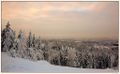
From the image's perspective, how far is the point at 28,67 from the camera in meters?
5.74

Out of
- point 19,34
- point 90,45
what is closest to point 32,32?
point 19,34

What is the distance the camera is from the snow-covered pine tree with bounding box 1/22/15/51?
5.73 m

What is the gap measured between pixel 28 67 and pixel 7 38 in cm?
30

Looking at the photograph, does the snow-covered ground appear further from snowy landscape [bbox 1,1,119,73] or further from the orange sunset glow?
the orange sunset glow

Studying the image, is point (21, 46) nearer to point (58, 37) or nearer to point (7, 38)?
point (7, 38)

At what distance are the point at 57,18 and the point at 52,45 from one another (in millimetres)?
227

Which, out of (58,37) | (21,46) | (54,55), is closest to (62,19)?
(58,37)

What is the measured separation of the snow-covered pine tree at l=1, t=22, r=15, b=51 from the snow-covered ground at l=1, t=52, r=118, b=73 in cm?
6

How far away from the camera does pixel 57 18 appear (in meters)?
5.74

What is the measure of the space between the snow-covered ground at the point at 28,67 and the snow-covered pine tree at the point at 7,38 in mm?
60

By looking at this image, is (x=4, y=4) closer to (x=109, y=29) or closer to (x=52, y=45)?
(x=52, y=45)

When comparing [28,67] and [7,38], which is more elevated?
[7,38]

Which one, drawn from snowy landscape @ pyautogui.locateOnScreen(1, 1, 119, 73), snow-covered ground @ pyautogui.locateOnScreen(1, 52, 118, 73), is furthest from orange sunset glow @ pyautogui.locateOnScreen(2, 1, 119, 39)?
snow-covered ground @ pyautogui.locateOnScreen(1, 52, 118, 73)

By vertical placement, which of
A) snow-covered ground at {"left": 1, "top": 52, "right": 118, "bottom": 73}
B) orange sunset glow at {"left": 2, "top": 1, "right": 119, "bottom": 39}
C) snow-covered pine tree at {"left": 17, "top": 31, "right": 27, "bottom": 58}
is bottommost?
snow-covered ground at {"left": 1, "top": 52, "right": 118, "bottom": 73}
